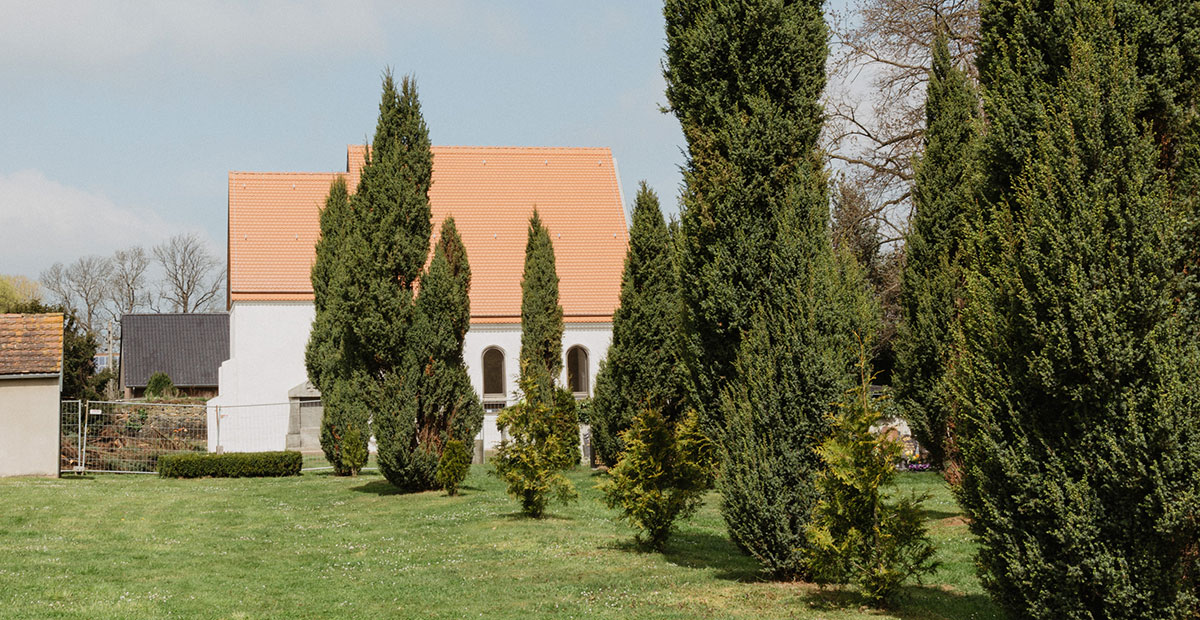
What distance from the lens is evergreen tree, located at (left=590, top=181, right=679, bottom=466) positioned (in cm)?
2238

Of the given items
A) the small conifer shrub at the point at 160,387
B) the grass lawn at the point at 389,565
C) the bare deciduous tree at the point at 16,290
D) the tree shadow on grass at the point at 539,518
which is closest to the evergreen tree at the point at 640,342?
the grass lawn at the point at 389,565

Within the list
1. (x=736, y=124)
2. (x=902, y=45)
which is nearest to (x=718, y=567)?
(x=736, y=124)

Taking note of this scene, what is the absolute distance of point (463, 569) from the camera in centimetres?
1025

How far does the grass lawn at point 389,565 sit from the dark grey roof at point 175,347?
40974 millimetres

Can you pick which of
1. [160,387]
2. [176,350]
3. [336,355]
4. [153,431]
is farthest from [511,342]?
[176,350]

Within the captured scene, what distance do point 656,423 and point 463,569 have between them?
276 centimetres

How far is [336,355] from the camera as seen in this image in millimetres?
24938

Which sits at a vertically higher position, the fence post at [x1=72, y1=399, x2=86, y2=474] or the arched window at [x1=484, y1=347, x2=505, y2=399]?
the arched window at [x1=484, y1=347, x2=505, y2=399]

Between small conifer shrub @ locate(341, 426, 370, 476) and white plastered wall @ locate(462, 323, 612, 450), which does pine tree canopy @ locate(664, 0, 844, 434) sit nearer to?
small conifer shrub @ locate(341, 426, 370, 476)

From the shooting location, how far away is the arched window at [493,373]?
39344 millimetres

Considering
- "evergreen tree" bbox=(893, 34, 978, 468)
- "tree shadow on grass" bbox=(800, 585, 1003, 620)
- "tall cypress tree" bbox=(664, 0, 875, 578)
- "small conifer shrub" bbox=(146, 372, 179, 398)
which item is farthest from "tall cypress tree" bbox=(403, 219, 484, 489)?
"small conifer shrub" bbox=(146, 372, 179, 398)

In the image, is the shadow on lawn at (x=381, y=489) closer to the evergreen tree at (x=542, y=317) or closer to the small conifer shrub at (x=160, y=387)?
the evergreen tree at (x=542, y=317)

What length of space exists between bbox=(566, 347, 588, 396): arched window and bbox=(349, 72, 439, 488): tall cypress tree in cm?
1849

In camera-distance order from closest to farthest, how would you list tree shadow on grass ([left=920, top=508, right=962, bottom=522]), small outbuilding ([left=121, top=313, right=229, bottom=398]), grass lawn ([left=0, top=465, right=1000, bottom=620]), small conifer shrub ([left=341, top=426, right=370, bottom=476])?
1. grass lawn ([left=0, top=465, right=1000, bottom=620])
2. tree shadow on grass ([left=920, top=508, right=962, bottom=522])
3. small conifer shrub ([left=341, top=426, right=370, bottom=476])
4. small outbuilding ([left=121, top=313, right=229, bottom=398])
